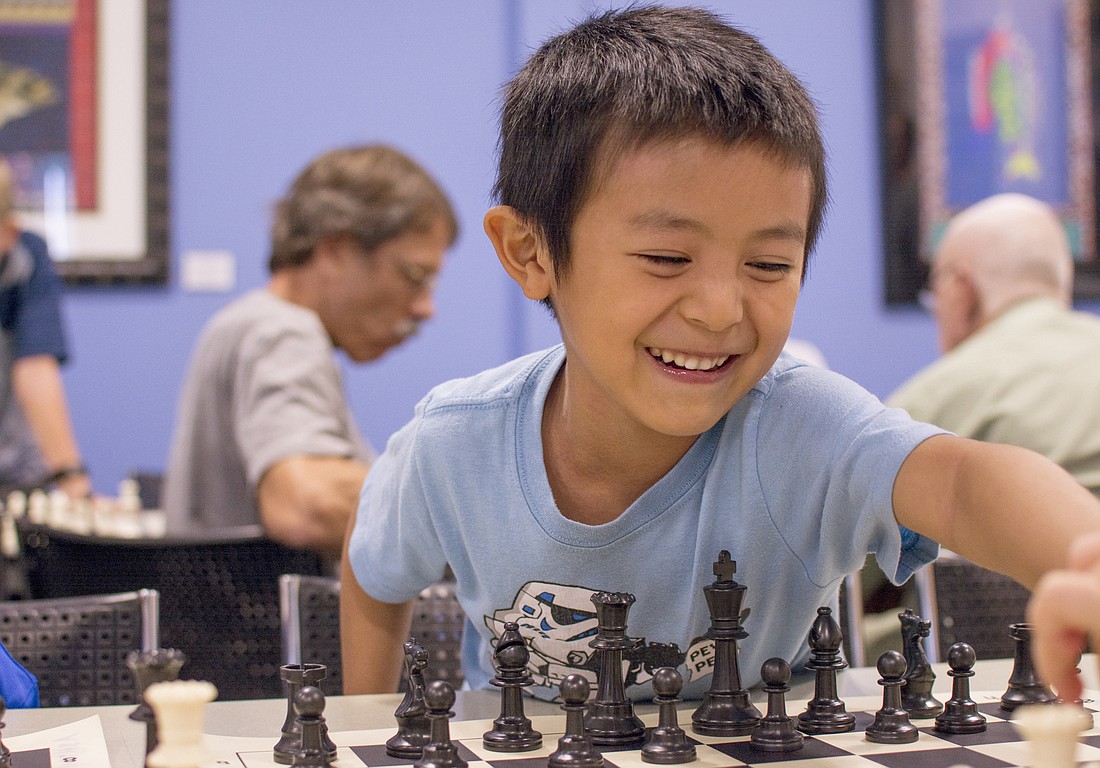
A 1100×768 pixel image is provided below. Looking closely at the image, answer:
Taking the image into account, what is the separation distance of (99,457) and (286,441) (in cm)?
261

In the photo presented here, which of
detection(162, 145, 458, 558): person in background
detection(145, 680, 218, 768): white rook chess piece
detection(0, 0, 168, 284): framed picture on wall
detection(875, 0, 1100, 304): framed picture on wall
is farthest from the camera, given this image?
detection(875, 0, 1100, 304): framed picture on wall

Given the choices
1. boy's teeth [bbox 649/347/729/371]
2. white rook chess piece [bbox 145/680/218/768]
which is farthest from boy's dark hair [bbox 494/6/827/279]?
white rook chess piece [bbox 145/680/218/768]

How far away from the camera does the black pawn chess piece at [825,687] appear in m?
1.01

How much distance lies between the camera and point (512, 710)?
1013mm

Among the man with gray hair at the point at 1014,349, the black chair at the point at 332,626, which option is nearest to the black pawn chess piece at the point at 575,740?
the black chair at the point at 332,626

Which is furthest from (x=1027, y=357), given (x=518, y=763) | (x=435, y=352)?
(x=435, y=352)

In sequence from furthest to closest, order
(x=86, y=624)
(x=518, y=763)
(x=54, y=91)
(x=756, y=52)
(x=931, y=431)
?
(x=54, y=91), (x=86, y=624), (x=756, y=52), (x=931, y=431), (x=518, y=763)

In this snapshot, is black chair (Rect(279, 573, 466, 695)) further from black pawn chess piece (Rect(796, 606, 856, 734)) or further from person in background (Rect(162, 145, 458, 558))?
black pawn chess piece (Rect(796, 606, 856, 734))

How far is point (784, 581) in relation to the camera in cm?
120

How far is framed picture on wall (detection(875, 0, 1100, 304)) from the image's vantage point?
15.7 ft

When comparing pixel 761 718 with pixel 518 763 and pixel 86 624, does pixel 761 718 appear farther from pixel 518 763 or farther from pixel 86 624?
pixel 86 624

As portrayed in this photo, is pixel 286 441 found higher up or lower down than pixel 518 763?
higher up

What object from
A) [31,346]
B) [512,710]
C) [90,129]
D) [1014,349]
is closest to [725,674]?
[512,710]

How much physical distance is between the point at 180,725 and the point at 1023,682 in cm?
74
